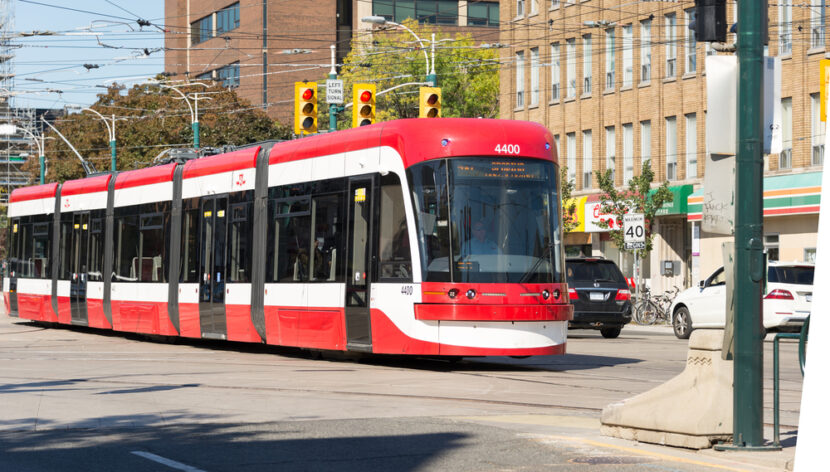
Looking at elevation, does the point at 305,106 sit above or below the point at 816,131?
below

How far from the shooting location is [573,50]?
5300 cm

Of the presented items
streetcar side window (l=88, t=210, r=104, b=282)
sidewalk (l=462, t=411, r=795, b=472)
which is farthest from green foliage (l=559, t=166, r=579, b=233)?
sidewalk (l=462, t=411, r=795, b=472)

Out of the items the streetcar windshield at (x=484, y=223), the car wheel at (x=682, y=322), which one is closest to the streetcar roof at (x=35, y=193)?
the car wheel at (x=682, y=322)

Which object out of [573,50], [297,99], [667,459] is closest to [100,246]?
[297,99]

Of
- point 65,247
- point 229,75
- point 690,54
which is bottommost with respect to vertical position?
point 65,247

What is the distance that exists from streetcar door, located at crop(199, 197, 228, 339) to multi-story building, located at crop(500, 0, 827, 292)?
19844 millimetres

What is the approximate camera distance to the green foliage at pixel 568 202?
49594 mm

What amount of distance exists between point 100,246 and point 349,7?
62128 millimetres

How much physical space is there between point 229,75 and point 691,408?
256 ft

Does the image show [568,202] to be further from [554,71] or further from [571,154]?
[554,71]

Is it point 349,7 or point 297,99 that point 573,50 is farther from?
point 349,7

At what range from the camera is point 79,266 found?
28766mm

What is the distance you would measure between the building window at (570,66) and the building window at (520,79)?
367 cm

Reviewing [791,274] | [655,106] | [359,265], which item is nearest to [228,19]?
[655,106]
